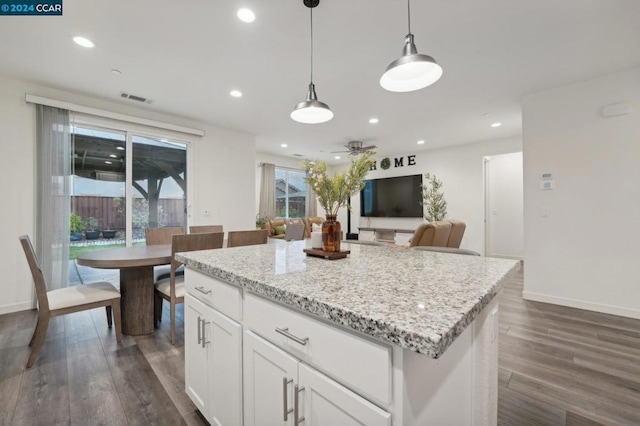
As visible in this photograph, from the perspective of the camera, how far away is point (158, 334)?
8.05ft

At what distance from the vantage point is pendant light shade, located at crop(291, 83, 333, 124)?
1.88 metres

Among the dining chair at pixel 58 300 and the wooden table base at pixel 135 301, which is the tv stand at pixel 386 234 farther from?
the dining chair at pixel 58 300

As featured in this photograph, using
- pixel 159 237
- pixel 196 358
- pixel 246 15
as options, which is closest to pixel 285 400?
pixel 196 358

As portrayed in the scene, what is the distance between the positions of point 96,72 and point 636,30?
5.05m

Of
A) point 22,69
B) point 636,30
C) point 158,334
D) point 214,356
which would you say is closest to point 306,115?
point 214,356

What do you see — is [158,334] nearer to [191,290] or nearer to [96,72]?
[191,290]

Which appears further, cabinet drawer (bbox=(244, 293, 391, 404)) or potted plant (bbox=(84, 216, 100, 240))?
potted plant (bbox=(84, 216, 100, 240))

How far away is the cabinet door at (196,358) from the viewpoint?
1.32 meters

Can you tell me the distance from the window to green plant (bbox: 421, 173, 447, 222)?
11.2ft

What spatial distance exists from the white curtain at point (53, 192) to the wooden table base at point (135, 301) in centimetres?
148

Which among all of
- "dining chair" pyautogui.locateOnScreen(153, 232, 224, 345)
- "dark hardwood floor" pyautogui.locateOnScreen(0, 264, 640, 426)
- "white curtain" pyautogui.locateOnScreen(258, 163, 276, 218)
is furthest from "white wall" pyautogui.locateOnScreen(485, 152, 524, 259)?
"dining chair" pyautogui.locateOnScreen(153, 232, 224, 345)

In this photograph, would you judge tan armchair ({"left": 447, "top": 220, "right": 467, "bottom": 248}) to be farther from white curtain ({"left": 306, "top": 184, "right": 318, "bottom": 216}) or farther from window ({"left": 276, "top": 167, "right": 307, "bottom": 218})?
window ({"left": 276, "top": 167, "right": 307, "bottom": 218})

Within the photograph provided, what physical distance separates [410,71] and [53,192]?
13.4 feet

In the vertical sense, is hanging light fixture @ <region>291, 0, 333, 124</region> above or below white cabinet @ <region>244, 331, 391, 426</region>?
above
